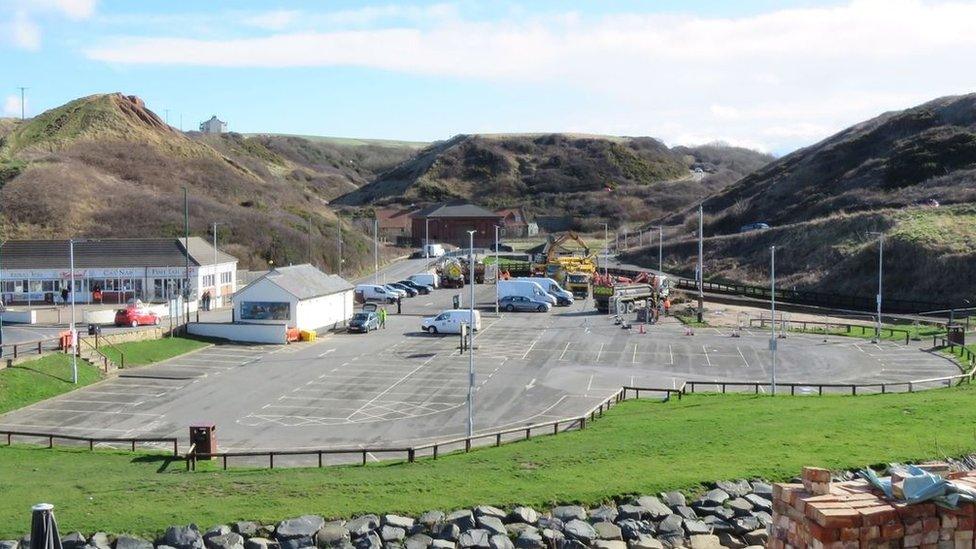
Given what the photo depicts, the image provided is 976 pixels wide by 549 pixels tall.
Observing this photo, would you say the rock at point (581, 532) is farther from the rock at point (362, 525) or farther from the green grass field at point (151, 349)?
the green grass field at point (151, 349)

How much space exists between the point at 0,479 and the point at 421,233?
12510 cm

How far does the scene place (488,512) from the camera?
1820 cm

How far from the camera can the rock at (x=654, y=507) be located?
18.5 meters

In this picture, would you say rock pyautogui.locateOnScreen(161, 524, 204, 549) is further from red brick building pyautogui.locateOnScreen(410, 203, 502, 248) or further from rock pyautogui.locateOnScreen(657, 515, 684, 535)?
red brick building pyautogui.locateOnScreen(410, 203, 502, 248)

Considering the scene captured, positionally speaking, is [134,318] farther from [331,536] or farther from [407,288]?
[331,536]

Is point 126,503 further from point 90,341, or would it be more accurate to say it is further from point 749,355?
point 749,355

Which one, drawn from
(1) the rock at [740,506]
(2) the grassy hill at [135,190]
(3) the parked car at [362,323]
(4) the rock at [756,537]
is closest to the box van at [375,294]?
(3) the parked car at [362,323]

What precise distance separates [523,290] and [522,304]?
2416 millimetres

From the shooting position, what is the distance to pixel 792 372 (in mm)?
41844

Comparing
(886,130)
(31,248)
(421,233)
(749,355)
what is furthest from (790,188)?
(31,248)

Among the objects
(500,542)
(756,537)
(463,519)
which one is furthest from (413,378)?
(756,537)

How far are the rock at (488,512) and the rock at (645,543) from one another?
2645 millimetres

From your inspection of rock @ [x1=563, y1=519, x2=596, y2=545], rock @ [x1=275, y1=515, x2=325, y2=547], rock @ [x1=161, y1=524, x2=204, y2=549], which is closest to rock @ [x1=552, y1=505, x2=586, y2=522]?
rock @ [x1=563, y1=519, x2=596, y2=545]

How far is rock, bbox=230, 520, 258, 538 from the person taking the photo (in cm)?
1757
